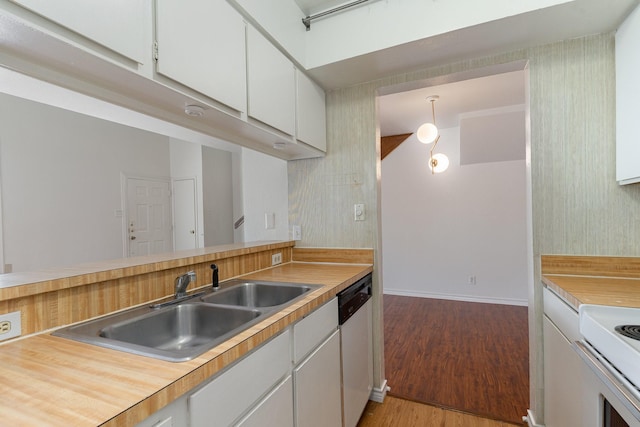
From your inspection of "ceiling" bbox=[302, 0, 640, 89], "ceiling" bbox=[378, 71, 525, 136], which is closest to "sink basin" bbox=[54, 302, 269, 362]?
"ceiling" bbox=[302, 0, 640, 89]

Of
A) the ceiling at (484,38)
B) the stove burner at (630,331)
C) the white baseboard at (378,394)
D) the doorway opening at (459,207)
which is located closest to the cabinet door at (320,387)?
the white baseboard at (378,394)

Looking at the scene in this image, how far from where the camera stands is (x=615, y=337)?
0.85 m

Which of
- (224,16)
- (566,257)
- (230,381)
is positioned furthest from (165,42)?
(566,257)

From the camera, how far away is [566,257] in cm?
166

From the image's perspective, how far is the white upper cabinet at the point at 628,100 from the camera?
135 cm

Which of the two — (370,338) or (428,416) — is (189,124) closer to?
(370,338)

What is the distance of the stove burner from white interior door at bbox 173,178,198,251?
17.6 ft

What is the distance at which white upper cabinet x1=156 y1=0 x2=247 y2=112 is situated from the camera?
1.02 metres

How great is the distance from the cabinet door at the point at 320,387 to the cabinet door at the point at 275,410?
50 millimetres

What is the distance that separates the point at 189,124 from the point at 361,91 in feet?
4.17

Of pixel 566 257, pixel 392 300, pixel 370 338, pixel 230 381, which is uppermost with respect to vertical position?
pixel 566 257

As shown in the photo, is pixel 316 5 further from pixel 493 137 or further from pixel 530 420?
pixel 493 137

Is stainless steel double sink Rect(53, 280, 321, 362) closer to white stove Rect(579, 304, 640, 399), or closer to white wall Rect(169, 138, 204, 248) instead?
white stove Rect(579, 304, 640, 399)

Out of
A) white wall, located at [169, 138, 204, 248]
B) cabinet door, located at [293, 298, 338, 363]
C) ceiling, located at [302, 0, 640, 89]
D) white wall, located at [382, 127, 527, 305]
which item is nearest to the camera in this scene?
cabinet door, located at [293, 298, 338, 363]
